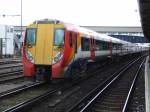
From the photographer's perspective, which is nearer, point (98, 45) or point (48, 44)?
point (48, 44)

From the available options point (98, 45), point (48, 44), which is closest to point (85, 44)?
point (48, 44)

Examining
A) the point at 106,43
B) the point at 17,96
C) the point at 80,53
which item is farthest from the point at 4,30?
the point at 17,96

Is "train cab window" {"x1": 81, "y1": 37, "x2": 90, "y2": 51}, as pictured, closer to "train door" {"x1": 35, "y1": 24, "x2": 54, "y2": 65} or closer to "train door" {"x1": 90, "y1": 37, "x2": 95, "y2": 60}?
"train door" {"x1": 90, "y1": 37, "x2": 95, "y2": 60}

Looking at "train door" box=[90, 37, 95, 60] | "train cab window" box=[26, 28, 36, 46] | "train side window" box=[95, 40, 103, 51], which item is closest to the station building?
"train side window" box=[95, 40, 103, 51]

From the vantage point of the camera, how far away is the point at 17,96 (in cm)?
1526

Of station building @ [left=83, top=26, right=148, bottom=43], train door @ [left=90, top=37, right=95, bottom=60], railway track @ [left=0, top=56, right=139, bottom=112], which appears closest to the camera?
railway track @ [left=0, top=56, right=139, bottom=112]

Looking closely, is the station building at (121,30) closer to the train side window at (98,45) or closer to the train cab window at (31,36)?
the train side window at (98,45)

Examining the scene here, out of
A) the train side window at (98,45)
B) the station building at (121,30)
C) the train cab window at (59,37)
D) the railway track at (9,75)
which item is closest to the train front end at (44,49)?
the train cab window at (59,37)

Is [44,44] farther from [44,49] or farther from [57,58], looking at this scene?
[57,58]

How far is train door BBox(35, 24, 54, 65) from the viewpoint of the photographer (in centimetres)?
1762

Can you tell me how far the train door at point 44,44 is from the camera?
694 inches

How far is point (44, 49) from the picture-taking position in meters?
17.7

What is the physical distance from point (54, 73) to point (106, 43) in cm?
1464

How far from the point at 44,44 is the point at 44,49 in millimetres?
225
